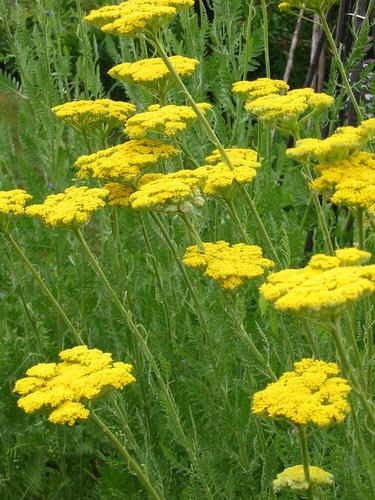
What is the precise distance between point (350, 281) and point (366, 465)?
0.40 m

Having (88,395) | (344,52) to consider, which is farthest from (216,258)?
(344,52)

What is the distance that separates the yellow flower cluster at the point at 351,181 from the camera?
1589 mm

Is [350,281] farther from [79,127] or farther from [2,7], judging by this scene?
[2,7]

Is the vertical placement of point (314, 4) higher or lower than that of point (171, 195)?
higher

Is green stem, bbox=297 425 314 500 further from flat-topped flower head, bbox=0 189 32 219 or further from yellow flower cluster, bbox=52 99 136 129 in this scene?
yellow flower cluster, bbox=52 99 136 129

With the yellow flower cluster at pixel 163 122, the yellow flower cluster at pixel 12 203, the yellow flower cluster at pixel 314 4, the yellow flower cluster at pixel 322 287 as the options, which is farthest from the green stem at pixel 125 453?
the yellow flower cluster at pixel 314 4

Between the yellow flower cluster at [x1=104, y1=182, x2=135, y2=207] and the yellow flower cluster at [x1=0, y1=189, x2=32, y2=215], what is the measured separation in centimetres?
19

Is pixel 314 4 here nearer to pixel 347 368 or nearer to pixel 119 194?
pixel 119 194

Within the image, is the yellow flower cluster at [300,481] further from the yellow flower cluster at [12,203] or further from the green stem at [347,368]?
the yellow flower cluster at [12,203]

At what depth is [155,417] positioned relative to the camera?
244 cm

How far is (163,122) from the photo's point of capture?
6.53ft

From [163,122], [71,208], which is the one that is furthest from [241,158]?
[71,208]

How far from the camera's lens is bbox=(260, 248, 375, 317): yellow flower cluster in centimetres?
125

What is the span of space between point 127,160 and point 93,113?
23 centimetres
